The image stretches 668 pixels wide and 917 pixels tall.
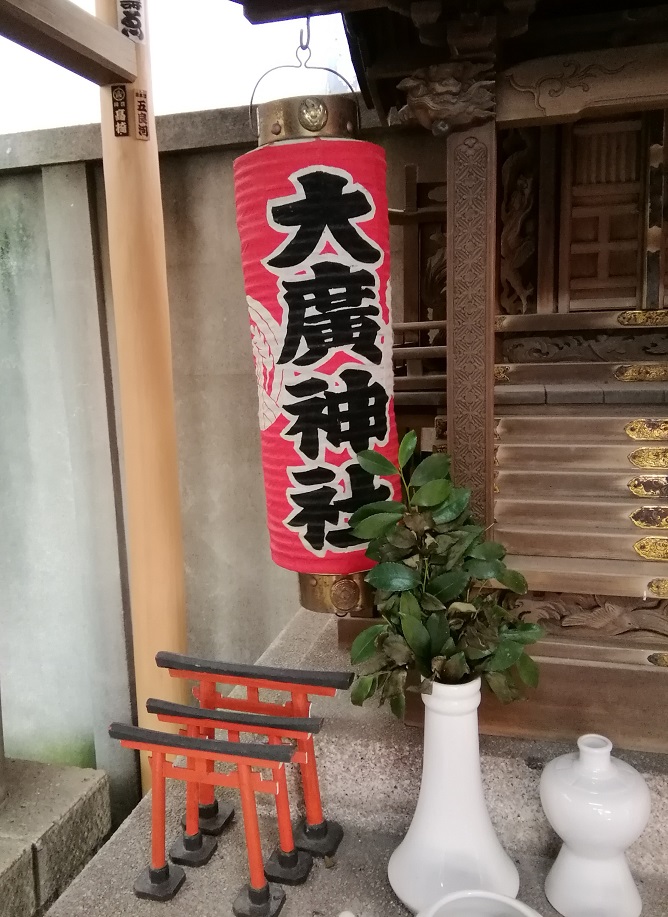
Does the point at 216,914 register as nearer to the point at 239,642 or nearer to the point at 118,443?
the point at 239,642

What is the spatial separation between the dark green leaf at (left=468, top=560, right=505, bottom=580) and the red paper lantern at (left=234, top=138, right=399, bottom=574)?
45 cm

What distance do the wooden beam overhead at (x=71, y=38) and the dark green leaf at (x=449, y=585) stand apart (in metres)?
2.09

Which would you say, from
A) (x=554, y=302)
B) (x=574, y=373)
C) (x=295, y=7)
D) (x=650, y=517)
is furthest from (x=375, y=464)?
(x=554, y=302)

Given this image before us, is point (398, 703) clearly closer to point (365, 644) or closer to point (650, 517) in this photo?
point (365, 644)

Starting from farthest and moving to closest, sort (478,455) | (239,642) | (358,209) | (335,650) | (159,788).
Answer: (239,642), (335,650), (478,455), (358,209), (159,788)

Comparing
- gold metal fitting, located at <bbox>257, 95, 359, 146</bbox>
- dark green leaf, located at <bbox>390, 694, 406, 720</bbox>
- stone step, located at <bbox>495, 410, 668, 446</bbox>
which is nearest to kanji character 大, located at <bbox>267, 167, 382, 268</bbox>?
gold metal fitting, located at <bbox>257, 95, 359, 146</bbox>

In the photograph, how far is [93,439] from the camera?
12.7 ft

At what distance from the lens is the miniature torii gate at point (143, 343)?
2.84 m

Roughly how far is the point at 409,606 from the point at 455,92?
1.29m

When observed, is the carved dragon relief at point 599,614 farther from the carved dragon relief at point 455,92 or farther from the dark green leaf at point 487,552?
the carved dragon relief at point 455,92

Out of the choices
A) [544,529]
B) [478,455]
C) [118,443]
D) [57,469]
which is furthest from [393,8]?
[57,469]

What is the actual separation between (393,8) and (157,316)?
1664 millimetres

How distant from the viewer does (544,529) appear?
6.75ft

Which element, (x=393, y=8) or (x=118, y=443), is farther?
(x=118, y=443)
